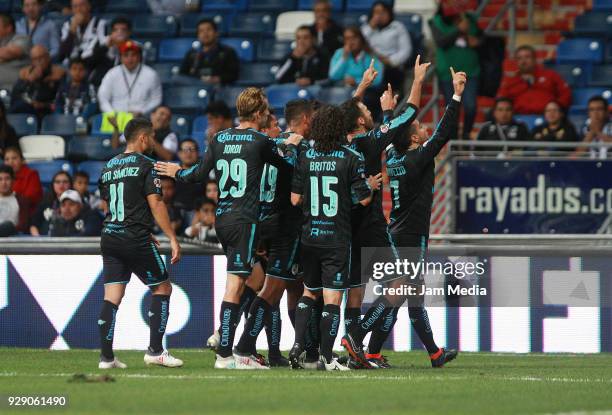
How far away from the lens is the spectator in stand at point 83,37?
19.0m

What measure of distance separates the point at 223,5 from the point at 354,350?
34.4 feet

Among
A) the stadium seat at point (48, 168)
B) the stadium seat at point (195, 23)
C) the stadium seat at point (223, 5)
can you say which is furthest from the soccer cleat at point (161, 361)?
the stadium seat at point (223, 5)

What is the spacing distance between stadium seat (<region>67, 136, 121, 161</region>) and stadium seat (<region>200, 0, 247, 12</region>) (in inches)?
133

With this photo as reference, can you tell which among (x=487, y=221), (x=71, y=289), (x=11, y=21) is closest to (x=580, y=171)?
(x=487, y=221)

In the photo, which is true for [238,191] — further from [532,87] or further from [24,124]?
[24,124]

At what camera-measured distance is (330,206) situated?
33.9ft

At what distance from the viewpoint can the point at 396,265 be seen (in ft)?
36.3

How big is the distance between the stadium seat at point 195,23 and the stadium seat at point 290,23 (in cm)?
89

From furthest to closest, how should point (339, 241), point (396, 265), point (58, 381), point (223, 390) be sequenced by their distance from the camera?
point (396, 265), point (339, 241), point (58, 381), point (223, 390)

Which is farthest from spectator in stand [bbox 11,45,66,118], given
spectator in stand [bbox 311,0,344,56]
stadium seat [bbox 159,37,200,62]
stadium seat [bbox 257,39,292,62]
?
spectator in stand [bbox 311,0,344,56]

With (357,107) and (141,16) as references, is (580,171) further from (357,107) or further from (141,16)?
(141,16)

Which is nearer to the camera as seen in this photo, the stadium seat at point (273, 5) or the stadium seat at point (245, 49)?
the stadium seat at point (245, 49)

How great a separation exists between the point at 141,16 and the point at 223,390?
12204mm

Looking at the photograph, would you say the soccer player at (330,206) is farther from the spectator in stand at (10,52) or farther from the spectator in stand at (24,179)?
the spectator in stand at (10,52)
